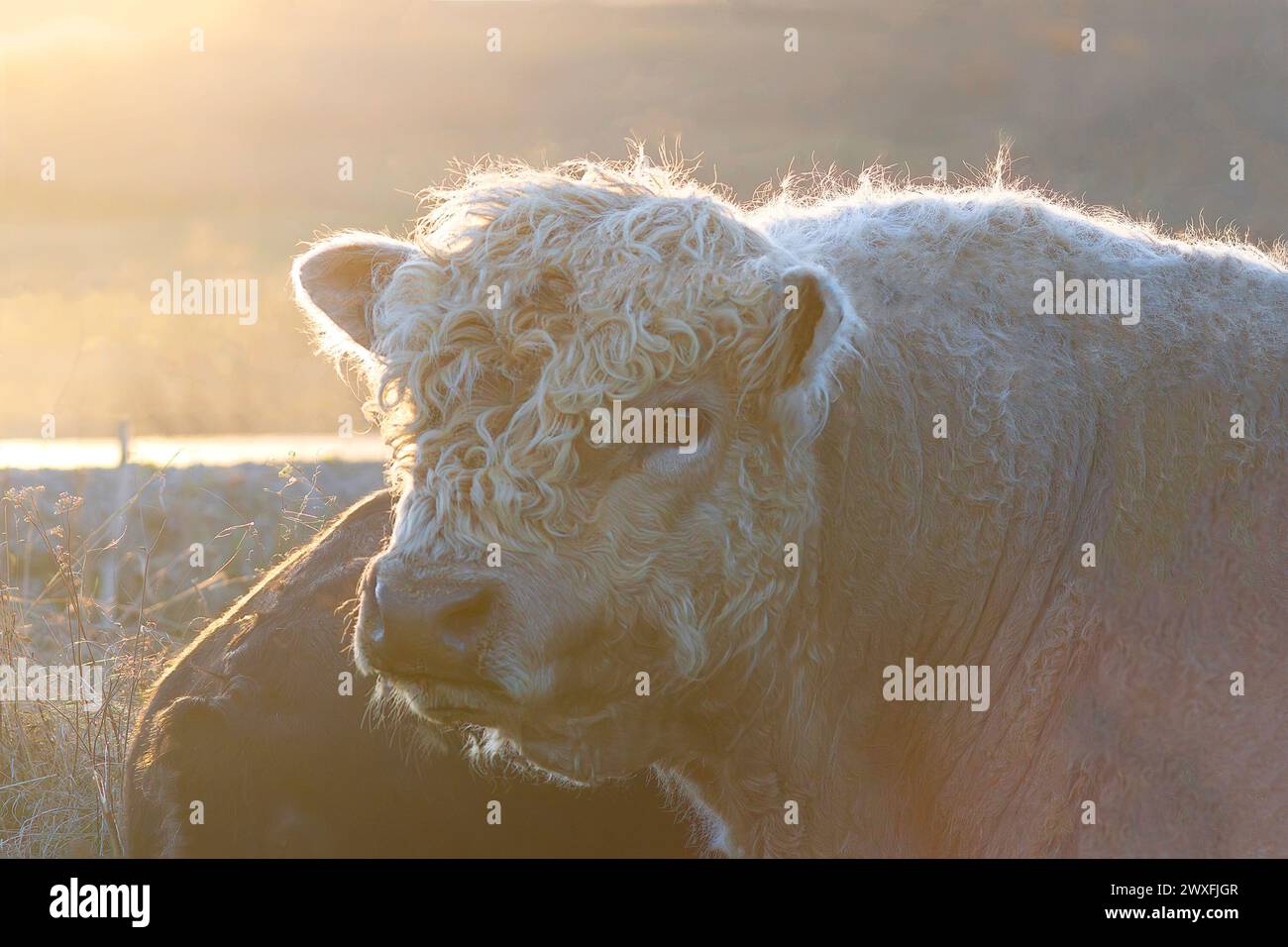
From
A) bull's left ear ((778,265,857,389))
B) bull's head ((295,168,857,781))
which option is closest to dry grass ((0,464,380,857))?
bull's head ((295,168,857,781))

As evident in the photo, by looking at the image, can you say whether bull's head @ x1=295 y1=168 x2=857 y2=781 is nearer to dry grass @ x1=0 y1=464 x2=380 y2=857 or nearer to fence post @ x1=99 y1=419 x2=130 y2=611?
dry grass @ x1=0 y1=464 x2=380 y2=857

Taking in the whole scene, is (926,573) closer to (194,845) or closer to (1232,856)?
(1232,856)

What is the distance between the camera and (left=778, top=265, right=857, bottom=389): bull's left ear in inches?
140

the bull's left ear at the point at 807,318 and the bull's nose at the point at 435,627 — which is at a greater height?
the bull's left ear at the point at 807,318

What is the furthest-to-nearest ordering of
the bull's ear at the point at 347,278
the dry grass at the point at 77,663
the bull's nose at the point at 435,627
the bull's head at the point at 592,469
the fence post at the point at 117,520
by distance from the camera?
the fence post at the point at 117,520
the dry grass at the point at 77,663
the bull's ear at the point at 347,278
the bull's head at the point at 592,469
the bull's nose at the point at 435,627

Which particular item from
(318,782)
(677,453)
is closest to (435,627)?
(677,453)

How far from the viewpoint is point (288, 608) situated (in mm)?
5035

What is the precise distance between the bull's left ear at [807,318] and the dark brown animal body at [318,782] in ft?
6.55

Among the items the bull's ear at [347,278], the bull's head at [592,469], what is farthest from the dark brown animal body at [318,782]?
the bull's head at [592,469]

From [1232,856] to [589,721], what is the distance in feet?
5.78

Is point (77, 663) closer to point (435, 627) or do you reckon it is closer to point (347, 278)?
point (347, 278)

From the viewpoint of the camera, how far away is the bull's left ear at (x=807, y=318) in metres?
3.56

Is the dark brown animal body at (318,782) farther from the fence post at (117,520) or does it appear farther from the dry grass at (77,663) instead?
the fence post at (117,520)

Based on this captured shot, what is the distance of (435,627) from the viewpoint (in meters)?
3.42
